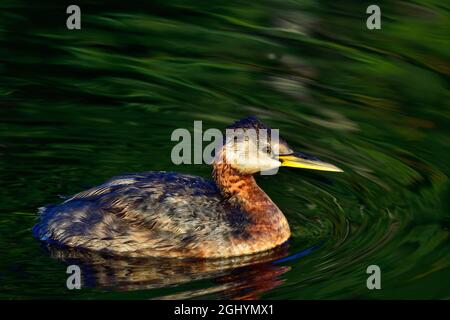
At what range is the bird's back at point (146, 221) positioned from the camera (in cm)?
1008

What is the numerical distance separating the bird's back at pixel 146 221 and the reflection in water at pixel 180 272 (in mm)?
115

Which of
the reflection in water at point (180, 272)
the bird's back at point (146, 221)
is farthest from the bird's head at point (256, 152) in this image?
the reflection in water at point (180, 272)

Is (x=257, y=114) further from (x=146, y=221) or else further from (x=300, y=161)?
(x=146, y=221)

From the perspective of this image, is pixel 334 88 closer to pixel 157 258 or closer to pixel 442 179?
pixel 442 179

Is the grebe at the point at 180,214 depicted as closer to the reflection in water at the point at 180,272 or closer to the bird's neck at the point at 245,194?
the bird's neck at the point at 245,194

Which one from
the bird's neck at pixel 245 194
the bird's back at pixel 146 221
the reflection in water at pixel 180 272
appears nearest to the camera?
the reflection in water at pixel 180 272

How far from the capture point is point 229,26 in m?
14.8

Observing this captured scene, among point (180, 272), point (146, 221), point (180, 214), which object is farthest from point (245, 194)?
point (180, 272)

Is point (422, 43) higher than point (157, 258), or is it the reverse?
point (422, 43)

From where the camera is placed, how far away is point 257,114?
12.9 meters

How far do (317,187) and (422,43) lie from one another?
3.59m

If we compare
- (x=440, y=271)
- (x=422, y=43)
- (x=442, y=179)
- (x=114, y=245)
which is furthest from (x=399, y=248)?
(x=422, y=43)

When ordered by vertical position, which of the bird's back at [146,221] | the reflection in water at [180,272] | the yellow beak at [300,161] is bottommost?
the reflection in water at [180,272]

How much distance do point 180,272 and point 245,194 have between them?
129cm
